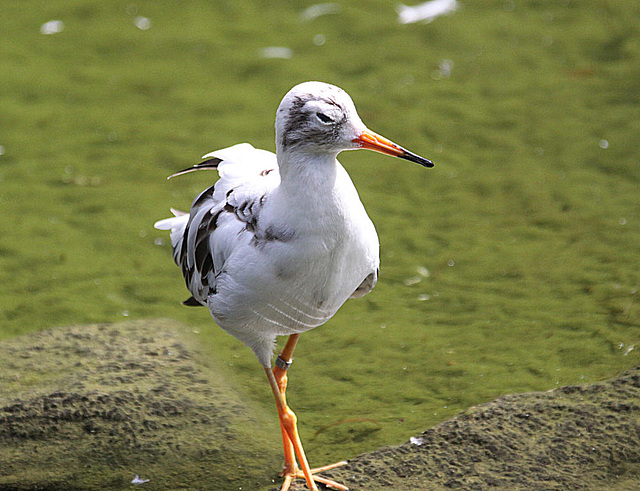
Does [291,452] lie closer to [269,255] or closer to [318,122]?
[269,255]

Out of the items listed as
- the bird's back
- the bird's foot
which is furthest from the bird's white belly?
the bird's foot

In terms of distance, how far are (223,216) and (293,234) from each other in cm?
63

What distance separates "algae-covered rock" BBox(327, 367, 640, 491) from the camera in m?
3.78

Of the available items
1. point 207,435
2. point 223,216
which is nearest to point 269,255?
point 223,216

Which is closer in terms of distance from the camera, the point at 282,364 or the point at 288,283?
the point at 288,283

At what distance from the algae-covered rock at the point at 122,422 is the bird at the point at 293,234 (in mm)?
389

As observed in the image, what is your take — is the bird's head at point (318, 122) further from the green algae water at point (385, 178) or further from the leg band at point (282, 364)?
the green algae water at point (385, 178)

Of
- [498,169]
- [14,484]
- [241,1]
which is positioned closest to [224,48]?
[241,1]

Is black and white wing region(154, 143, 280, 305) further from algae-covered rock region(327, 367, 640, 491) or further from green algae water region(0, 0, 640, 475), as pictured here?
algae-covered rock region(327, 367, 640, 491)

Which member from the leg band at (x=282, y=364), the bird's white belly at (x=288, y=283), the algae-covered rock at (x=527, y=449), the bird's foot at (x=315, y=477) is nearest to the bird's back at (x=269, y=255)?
the bird's white belly at (x=288, y=283)

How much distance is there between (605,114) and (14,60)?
5.90m

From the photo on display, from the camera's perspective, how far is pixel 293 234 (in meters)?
3.43

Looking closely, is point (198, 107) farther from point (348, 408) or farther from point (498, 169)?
point (348, 408)

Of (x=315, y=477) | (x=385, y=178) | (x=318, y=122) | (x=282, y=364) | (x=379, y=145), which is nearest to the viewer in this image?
(x=318, y=122)
